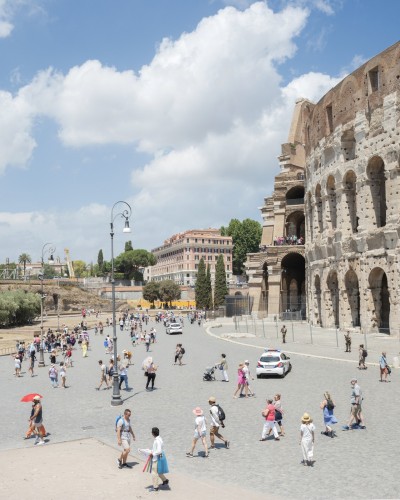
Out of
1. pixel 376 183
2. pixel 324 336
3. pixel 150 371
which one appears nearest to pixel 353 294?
pixel 324 336

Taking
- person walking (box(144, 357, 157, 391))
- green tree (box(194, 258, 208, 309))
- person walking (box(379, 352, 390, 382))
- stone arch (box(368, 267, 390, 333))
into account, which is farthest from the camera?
green tree (box(194, 258, 208, 309))

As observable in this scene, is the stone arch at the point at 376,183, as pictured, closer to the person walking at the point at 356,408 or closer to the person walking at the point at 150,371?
the person walking at the point at 150,371

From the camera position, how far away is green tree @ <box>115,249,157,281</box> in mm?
137750

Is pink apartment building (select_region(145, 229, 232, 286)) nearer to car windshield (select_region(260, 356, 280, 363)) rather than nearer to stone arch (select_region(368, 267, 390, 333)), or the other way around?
stone arch (select_region(368, 267, 390, 333))

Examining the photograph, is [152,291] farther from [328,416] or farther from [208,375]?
[328,416]

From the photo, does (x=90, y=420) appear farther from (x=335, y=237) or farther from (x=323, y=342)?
(x=335, y=237)

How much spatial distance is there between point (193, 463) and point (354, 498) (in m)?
3.84

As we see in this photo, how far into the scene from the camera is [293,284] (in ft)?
205

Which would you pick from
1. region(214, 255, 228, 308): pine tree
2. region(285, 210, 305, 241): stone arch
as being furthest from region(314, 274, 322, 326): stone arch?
region(214, 255, 228, 308): pine tree

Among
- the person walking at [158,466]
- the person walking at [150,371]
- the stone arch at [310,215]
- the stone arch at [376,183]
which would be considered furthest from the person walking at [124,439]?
the stone arch at [310,215]

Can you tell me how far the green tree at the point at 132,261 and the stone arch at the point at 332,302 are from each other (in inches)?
3851

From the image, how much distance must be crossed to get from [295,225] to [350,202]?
75.8 feet

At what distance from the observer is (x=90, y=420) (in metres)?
16.5

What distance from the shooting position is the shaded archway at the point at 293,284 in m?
57.8
